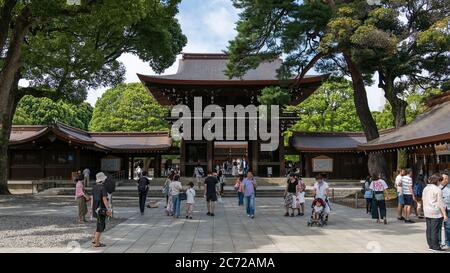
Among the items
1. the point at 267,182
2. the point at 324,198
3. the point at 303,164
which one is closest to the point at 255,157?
the point at 267,182

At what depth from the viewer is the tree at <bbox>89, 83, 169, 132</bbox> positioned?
160 ft

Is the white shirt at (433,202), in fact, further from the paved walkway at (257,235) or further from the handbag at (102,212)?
the handbag at (102,212)

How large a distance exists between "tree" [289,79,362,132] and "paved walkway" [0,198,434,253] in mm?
28493

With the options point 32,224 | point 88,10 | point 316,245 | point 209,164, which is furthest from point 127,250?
point 209,164

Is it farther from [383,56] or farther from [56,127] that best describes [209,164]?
[383,56]

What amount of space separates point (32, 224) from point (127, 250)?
18.1 feet

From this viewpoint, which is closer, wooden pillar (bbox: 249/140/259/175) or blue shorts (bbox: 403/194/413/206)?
blue shorts (bbox: 403/194/413/206)

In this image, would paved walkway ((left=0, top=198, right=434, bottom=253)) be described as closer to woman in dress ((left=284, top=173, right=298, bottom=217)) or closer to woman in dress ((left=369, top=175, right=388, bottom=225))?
woman in dress ((left=369, top=175, right=388, bottom=225))

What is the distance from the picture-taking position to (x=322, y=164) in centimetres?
3438

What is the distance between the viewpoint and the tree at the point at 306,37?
65.7ft

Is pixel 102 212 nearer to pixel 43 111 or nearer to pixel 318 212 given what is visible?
pixel 318 212

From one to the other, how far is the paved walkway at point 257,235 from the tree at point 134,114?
3378 cm

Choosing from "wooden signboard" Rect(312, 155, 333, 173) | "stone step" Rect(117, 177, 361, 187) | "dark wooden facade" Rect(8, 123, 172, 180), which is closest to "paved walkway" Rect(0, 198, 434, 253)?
"stone step" Rect(117, 177, 361, 187)

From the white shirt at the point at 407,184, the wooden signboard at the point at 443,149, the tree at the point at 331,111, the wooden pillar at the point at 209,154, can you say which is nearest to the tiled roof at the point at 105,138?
the wooden pillar at the point at 209,154
